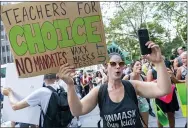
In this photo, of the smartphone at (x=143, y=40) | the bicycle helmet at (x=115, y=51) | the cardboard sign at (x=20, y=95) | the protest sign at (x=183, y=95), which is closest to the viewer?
the smartphone at (x=143, y=40)

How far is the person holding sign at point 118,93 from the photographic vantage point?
2367 millimetres

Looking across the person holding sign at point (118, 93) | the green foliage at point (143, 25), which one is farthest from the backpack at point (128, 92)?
the green foliage at point (143, 25)

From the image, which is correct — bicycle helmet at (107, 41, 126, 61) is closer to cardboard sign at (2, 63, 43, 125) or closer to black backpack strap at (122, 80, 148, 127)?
black backpack strap at (122, 80, 148, 127)

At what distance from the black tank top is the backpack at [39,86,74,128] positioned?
4.20 ft

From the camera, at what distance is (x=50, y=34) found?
2.56m

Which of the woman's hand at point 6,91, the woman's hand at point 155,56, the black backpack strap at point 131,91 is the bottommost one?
the woman's hand at point 6,91

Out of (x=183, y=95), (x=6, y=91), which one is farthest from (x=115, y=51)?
(x=183, y=95)

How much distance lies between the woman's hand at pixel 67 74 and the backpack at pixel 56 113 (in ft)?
4.15

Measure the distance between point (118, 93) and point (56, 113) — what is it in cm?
131

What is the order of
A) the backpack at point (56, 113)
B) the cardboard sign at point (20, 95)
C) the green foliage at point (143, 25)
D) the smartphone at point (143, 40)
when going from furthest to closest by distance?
the green foliage at point (143, 25) → the cardboard sign at point (20, 95) → the backpack at point (56, 113) → the smartphone at point (143, 40)

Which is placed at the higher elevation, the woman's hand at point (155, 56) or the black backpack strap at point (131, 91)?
the woman's hand at point (155, 56)

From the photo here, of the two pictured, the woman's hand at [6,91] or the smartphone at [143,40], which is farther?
the woman's hand at [6,91]

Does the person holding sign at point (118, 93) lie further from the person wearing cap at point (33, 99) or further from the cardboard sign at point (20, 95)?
the cardboard sign at point (20, 95)

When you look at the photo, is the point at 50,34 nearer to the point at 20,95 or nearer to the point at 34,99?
the point at 34,99
